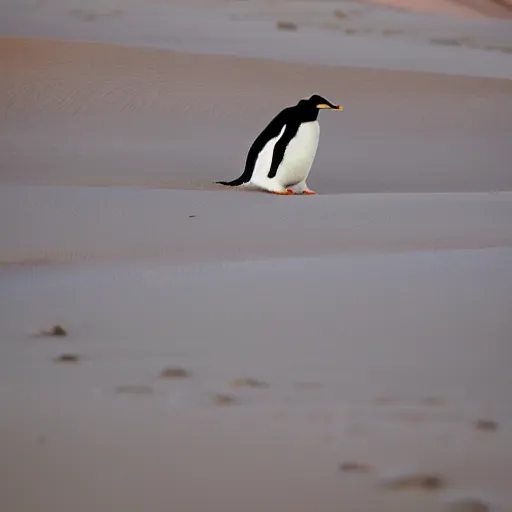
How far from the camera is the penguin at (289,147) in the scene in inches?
257

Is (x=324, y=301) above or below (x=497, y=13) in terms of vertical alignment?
below

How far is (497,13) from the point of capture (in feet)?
73.3

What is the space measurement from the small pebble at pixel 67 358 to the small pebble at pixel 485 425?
1.10 m

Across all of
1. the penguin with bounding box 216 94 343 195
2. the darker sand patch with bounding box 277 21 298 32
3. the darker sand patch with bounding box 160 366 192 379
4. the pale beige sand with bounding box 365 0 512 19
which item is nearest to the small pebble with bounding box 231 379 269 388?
the darker sand patch with bounding box 160 366 192 379

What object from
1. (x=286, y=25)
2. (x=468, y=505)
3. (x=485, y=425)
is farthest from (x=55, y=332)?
(x=286, y=25)

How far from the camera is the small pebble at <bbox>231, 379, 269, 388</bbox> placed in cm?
288

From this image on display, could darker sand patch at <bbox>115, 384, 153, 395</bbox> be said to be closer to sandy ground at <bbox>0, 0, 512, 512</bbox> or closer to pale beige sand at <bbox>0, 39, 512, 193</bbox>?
sandy ground at <bbox>0, 0, 512, 512</bbox>

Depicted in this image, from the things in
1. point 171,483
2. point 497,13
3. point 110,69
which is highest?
point 497,13

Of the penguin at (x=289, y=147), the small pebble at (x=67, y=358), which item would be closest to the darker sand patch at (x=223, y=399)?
the small pebble at (x=67, y=358)

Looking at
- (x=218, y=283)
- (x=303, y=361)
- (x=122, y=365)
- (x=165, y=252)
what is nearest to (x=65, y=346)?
(x=122, y=365)

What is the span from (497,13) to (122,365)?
2058cm

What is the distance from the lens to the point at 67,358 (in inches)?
123

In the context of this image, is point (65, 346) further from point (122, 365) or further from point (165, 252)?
point (165, 252)

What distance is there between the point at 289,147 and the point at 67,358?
3585mm
